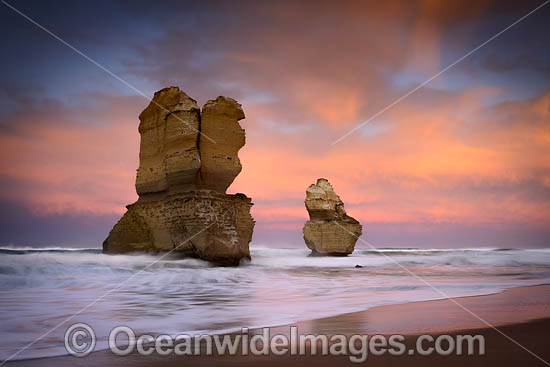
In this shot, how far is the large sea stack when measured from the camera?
16156 millimetres

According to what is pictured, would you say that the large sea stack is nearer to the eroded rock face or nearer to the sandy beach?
the sandy beach

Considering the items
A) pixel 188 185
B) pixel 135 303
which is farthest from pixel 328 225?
pixel 135 303

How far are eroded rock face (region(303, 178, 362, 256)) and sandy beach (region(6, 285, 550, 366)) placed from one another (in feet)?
78.9

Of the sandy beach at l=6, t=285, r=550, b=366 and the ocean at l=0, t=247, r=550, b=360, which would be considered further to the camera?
the ocean at l=0, t=247, r=550, b=360

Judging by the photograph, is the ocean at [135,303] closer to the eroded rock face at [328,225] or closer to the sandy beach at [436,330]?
the sandy beach at [436,330]

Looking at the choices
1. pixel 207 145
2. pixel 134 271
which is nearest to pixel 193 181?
pixel 207 145

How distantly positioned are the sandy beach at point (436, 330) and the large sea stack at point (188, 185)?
10.6 m

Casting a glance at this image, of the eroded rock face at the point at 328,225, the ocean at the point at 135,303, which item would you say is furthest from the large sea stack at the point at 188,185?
the eroded rock face at the point at 328,225

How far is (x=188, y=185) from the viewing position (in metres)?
17.0

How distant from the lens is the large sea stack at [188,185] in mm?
16156

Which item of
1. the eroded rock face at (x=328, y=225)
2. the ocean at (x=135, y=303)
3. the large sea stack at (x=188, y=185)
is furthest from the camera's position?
the eroded rock face at (x=328, y=225)

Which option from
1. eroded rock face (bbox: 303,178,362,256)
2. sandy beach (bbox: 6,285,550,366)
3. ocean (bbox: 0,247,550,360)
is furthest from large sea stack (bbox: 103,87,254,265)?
eroded rock face (bbox: 303,178,362,256)

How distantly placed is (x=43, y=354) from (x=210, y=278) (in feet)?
29.7

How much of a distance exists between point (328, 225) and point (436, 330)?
89.9 ft
